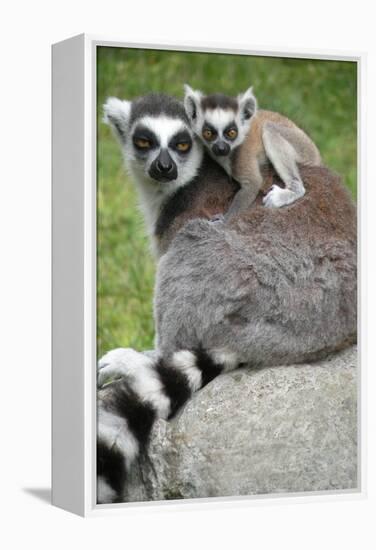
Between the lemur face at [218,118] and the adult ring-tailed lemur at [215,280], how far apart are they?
2.7 inches

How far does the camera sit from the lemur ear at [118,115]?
18.0 feet

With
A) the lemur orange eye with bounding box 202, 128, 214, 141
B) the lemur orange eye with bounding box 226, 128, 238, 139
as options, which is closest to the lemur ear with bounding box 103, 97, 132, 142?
the lemur orange eye with bounding box 202, 128, 214, 141

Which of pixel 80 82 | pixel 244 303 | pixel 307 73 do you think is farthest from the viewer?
pixel 307 73

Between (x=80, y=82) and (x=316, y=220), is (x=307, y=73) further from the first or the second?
(x=80, y=82)

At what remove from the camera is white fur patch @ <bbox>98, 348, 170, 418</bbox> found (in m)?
5.16

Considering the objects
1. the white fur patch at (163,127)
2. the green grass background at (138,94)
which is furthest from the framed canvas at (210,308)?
the green grass background at (138,94)

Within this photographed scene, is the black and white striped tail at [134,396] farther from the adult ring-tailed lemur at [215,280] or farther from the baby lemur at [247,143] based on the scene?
the baby lemur at [247,143]

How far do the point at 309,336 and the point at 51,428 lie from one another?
1.46 m

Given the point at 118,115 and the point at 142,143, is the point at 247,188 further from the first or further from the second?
the point at 118,115

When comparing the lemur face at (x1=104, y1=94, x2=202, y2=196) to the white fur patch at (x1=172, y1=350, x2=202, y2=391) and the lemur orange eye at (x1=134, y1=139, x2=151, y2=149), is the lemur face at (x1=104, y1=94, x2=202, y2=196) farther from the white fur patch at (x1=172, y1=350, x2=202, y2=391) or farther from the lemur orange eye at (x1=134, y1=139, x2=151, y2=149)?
the white fur patch at (x1=172, y1=350, x2=202, y2=391)

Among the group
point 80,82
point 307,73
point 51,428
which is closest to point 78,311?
point 51,428

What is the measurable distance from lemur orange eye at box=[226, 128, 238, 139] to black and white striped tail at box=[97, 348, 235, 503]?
1.15 meters
